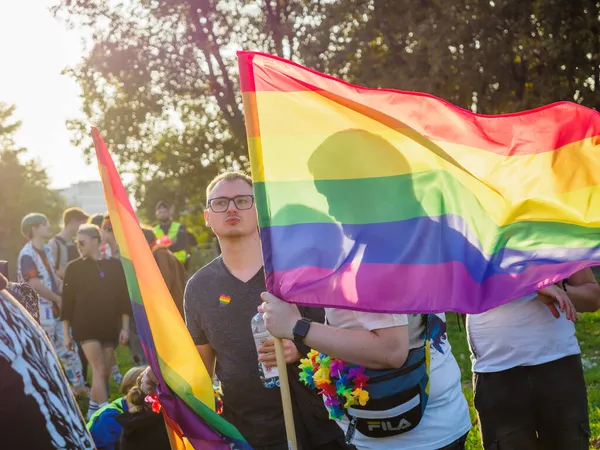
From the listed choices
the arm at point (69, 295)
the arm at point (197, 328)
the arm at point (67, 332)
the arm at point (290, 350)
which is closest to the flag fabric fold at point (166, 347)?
the arm at point (290, 350)

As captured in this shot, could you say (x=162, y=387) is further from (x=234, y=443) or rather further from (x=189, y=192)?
(x=189, y=192)

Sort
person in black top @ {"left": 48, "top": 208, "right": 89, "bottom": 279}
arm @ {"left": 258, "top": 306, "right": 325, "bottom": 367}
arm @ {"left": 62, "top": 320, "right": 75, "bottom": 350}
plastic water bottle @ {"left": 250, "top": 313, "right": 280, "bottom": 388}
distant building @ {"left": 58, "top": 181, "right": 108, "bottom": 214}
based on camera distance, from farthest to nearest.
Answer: distant building @ {"left": 58, "top": 181, "right": 108, "bottom": 214} < person in black top @ {"left": 48, "top": 208, "right": 89, "bottom": 279} < arm @ {"left": 62, "top": 320, "right": 75, "bottom": 350} < plastic water bottle @ {"left": 250, "top": 313, "right": 280, "bottom": 388} < arm @ {"left": 258, "top": 306, "right": 325, "bottom": 367}

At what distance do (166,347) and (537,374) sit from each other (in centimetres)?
189

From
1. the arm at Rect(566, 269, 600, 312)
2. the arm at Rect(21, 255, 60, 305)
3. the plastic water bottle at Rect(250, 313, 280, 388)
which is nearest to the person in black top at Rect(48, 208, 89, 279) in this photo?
the arm at Rect(21, 255, 60, 305)

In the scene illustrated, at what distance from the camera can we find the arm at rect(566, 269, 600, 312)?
14.2 ft

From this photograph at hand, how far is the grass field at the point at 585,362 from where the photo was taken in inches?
261

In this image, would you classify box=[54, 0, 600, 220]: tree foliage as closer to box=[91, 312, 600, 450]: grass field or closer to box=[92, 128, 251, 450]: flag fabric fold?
box=[91, 312, 600, 450]: grass field

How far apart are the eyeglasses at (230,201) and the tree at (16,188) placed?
47.1 metres

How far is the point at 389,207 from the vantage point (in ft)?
11.8

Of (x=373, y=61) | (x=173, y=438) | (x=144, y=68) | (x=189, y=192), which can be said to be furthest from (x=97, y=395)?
(x=189, y=192)

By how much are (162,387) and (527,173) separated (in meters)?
1.97

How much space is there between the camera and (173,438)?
12.3 ft

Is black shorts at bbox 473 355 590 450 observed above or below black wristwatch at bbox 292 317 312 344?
below

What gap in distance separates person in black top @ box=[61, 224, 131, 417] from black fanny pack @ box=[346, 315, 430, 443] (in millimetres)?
5432
